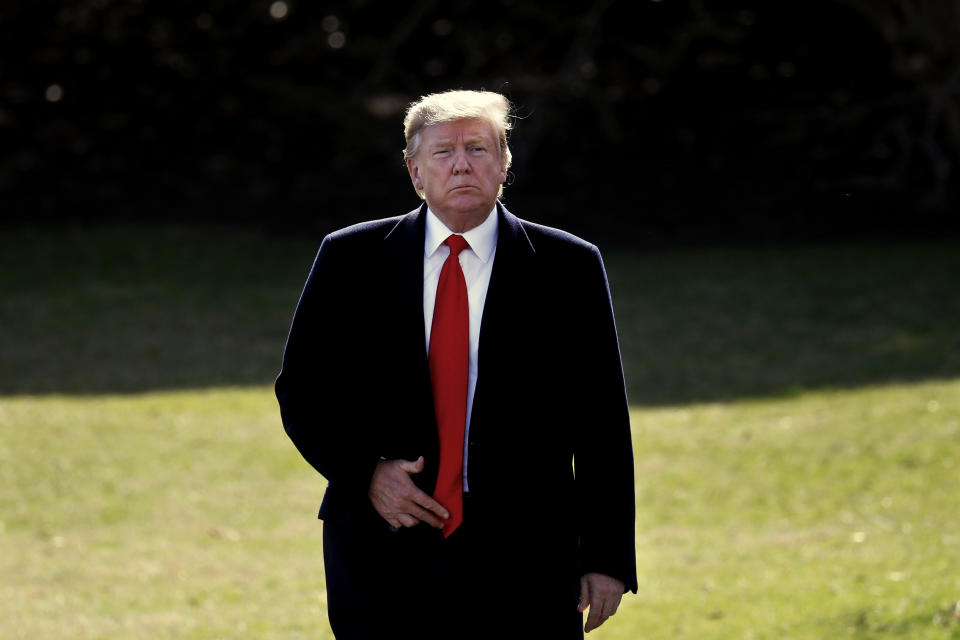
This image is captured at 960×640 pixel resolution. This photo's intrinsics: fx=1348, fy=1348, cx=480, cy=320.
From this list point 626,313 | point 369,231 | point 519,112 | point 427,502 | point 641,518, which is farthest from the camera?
point 519,112

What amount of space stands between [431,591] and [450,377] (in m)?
0.46

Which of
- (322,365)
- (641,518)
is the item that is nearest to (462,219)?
(322,365)

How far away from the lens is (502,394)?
2.91m

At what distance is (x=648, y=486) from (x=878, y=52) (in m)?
10.6

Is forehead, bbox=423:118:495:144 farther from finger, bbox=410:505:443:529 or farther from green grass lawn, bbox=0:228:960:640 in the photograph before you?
green grass lawn, bbox=0:228:960:640

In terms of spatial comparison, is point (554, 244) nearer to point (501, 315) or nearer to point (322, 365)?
point (501, 315)

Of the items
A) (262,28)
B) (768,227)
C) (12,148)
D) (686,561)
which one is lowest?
(686,561)

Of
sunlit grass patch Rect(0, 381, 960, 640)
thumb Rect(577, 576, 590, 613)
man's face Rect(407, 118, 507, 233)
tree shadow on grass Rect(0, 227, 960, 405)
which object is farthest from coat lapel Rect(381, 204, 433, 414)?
tree shadow on grass Rect(0, 227, 960, 405)

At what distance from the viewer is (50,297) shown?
14.6 m

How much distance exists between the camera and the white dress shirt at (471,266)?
2943mm

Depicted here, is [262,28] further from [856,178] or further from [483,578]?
[483,578]

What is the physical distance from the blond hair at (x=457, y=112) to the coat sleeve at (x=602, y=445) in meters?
0.37

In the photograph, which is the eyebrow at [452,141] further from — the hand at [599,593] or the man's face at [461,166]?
the hand at [599,593]

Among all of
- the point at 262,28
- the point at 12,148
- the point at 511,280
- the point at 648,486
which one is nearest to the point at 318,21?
the point at 262,28
